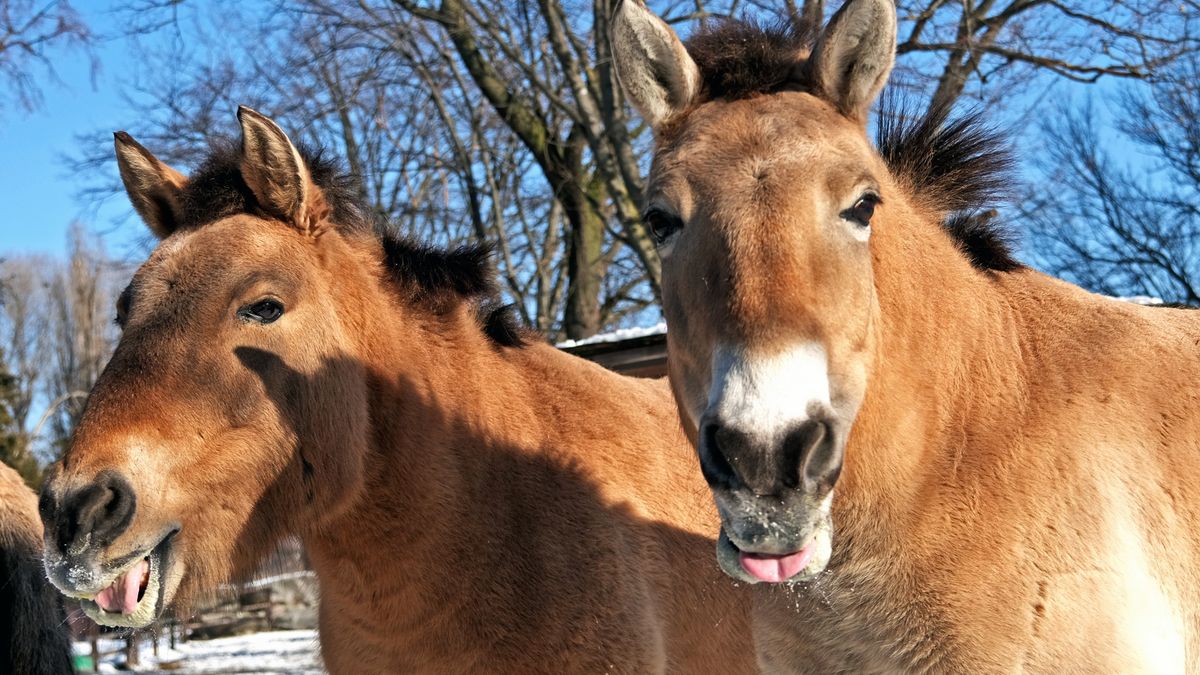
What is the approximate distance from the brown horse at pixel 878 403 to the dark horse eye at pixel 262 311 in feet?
5.61

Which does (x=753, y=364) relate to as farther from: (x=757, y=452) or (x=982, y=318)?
(x=982, y=318)

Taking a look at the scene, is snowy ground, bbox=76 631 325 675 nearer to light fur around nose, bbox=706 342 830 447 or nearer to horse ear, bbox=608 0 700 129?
horse ear, bbox=608 0 700 129

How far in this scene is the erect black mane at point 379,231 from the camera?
14.7 ft

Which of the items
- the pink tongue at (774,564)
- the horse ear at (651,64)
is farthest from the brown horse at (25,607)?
the pink tongue at (774,564)

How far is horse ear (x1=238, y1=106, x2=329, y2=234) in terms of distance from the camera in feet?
14.2

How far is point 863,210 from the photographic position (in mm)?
3064

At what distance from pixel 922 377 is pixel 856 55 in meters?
1.04

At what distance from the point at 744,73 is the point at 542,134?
17022 millimetres

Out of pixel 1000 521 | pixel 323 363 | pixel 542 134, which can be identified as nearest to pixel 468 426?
pixel 323 363

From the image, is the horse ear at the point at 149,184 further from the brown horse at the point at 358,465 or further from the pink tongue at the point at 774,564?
the pink tongue at the point at 774,564

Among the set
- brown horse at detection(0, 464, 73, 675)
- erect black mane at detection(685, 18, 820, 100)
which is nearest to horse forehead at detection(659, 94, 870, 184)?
erect black mane at detection(685, 18, 820, 100)

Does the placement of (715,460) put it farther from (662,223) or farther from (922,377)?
(922,377)

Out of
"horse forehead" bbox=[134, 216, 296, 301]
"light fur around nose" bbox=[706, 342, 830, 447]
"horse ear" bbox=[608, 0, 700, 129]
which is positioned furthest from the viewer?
"horse forehead" bbox=[134, 216, 296, 301]

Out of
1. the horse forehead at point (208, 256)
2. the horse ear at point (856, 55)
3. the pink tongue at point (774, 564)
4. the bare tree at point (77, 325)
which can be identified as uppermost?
the horse ear at point (856, 55)
